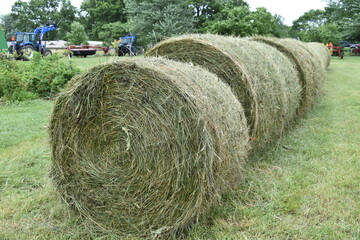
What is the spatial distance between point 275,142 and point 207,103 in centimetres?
274

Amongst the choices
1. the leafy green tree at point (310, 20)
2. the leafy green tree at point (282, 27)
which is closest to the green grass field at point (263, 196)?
the leafy green tree at point (282, 27)

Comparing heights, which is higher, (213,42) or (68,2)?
(68,2)

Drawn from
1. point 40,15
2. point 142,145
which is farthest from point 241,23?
point 40,15

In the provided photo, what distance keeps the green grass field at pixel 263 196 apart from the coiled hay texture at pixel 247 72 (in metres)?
0.46

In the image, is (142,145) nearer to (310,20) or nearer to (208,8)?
(208,8)

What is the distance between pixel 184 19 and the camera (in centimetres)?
2961

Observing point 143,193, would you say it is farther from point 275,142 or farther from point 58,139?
point 275,142

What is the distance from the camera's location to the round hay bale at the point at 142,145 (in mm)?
2787

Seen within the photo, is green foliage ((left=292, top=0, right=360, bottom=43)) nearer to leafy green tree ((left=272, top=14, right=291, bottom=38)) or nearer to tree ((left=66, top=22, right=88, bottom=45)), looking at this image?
leafy green tree ((left=272, top=14, right=291, bottom=38))

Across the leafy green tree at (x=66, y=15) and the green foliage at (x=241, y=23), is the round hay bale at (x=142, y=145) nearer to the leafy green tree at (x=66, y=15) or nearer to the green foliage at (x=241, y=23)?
the green foliage at (x=241, y=23)

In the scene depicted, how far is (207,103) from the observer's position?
2.88m

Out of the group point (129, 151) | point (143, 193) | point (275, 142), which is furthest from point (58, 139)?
point (275, 142)

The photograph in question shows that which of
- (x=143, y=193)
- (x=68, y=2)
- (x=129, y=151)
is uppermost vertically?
(x=68, y=2)

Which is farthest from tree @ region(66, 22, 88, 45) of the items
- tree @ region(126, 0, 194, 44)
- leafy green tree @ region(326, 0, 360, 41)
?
leafy green tree @ region(326, 0, 360, 41)
